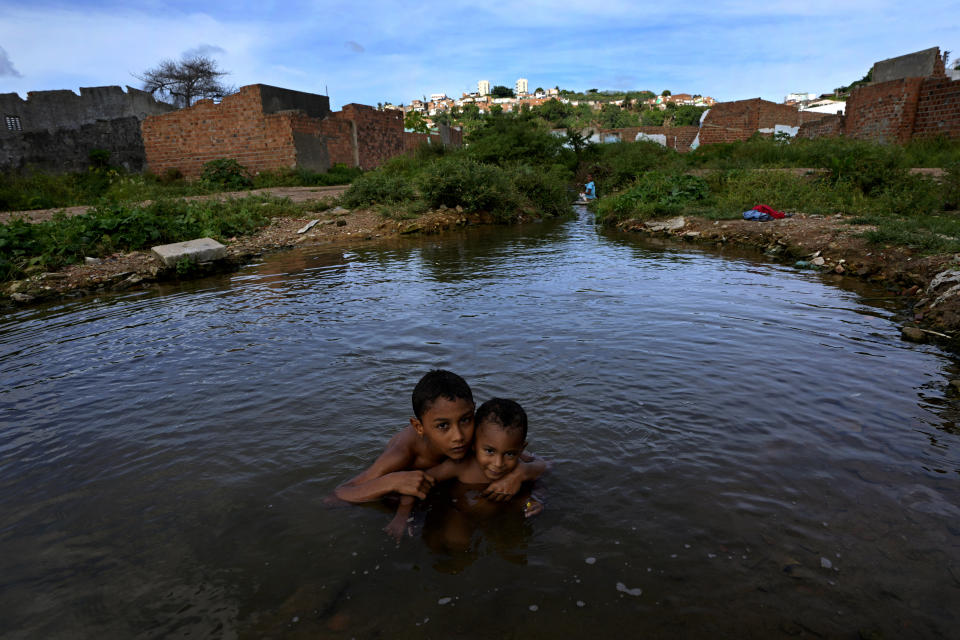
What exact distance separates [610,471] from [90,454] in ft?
12.1

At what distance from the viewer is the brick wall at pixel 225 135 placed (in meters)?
21.5

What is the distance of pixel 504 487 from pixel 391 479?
67cm

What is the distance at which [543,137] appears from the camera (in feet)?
78.4

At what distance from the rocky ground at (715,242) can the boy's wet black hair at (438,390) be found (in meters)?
5.38

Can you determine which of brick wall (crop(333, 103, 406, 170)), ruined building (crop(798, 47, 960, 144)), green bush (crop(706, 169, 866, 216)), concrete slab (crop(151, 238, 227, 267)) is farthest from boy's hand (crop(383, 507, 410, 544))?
brick wall (crop(333, 103, 406, 170))

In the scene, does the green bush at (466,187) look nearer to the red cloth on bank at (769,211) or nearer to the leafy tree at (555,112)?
the red cloth on bank at (769,211)

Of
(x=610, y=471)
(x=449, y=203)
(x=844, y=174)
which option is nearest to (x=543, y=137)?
(x=449, y=203)

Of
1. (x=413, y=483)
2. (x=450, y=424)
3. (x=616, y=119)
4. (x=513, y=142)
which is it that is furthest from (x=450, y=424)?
(x=616, y=119)

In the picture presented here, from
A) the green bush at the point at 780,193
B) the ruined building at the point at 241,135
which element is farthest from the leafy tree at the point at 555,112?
the green bush at the point at 780,193

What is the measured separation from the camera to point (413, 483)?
119 inches

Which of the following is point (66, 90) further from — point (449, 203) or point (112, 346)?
point (112, 346)

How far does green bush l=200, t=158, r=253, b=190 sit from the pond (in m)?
15.7

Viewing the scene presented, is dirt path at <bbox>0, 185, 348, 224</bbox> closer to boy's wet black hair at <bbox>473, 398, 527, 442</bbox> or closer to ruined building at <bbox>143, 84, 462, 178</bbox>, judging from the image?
ruined building at <bbox>143, 84, 462, 178</bbox>

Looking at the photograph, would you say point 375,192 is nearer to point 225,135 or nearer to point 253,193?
point 253,193
